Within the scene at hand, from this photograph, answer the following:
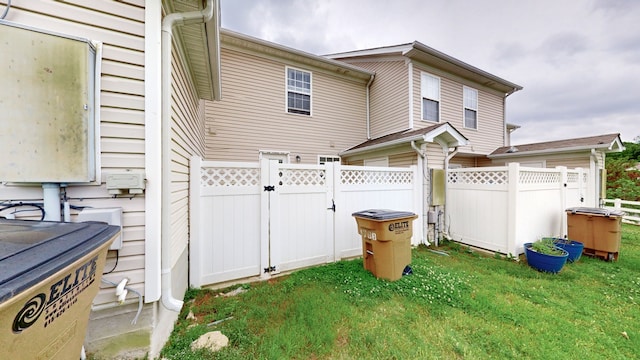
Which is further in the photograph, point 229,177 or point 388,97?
point 388,97

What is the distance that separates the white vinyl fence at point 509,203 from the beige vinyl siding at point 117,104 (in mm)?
6096

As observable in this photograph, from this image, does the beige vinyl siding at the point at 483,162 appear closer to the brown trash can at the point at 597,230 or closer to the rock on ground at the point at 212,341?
the brown trash can at the point at 597,230

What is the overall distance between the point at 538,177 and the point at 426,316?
4.65 metres

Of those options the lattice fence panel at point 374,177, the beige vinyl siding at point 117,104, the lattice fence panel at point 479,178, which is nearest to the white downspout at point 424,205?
the lattice fence panel at point 374,177

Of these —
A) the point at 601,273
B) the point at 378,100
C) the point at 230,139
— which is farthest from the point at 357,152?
the point at 601,273

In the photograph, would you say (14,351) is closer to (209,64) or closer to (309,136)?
(209,64)

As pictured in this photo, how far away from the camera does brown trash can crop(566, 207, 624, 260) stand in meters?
4.36

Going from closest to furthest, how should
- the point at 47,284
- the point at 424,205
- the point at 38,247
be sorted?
the point at 47,284
the point at 38,247
the point at 424,205

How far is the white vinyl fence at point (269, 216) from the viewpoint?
129 inches

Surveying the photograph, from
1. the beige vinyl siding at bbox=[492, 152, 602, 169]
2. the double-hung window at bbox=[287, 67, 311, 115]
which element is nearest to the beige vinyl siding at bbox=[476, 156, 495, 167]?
the beige vinyl siding at bbox=[492, 152, 602, 169]

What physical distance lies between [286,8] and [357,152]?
5731 mm

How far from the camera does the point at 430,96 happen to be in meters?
7.68

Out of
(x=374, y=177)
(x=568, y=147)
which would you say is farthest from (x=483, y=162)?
(x=374, y=177)

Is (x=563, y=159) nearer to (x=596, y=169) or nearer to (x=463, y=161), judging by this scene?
Result: (x=596, y=169)
